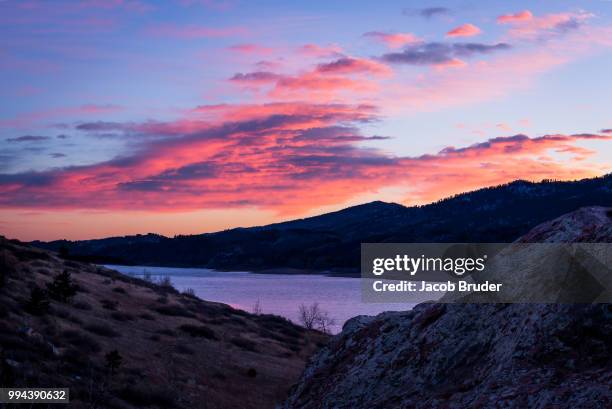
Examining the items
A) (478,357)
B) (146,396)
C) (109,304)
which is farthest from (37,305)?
(478,357)

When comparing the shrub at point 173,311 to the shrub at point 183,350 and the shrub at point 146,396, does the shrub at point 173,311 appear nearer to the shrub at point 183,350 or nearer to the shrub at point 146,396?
the shrub at point 183,350

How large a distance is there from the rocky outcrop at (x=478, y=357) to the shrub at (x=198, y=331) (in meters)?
28.6

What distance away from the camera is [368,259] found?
612 ft

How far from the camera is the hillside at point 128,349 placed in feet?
63.2

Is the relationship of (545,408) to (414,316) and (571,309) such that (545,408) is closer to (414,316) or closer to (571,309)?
(571,309)

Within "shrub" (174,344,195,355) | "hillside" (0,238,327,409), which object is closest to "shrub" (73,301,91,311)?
"hillside" (0,238,327,409)

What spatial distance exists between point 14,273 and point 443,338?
106 feet

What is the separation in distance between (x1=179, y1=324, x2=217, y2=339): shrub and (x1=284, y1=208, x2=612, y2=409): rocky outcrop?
93.8 feet

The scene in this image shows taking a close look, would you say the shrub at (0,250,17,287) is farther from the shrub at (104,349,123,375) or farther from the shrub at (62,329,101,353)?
the shrub at (104,349,123,375)

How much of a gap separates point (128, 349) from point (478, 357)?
23.6m

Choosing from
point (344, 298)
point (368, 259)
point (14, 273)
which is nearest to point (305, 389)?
point (14, 273)

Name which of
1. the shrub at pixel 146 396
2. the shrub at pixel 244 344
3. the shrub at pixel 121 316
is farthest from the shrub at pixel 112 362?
the shrub at pixel 244 344

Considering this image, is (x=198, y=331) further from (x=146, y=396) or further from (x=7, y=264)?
(x=146, y=396)

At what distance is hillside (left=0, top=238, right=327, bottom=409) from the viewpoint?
19266mm
